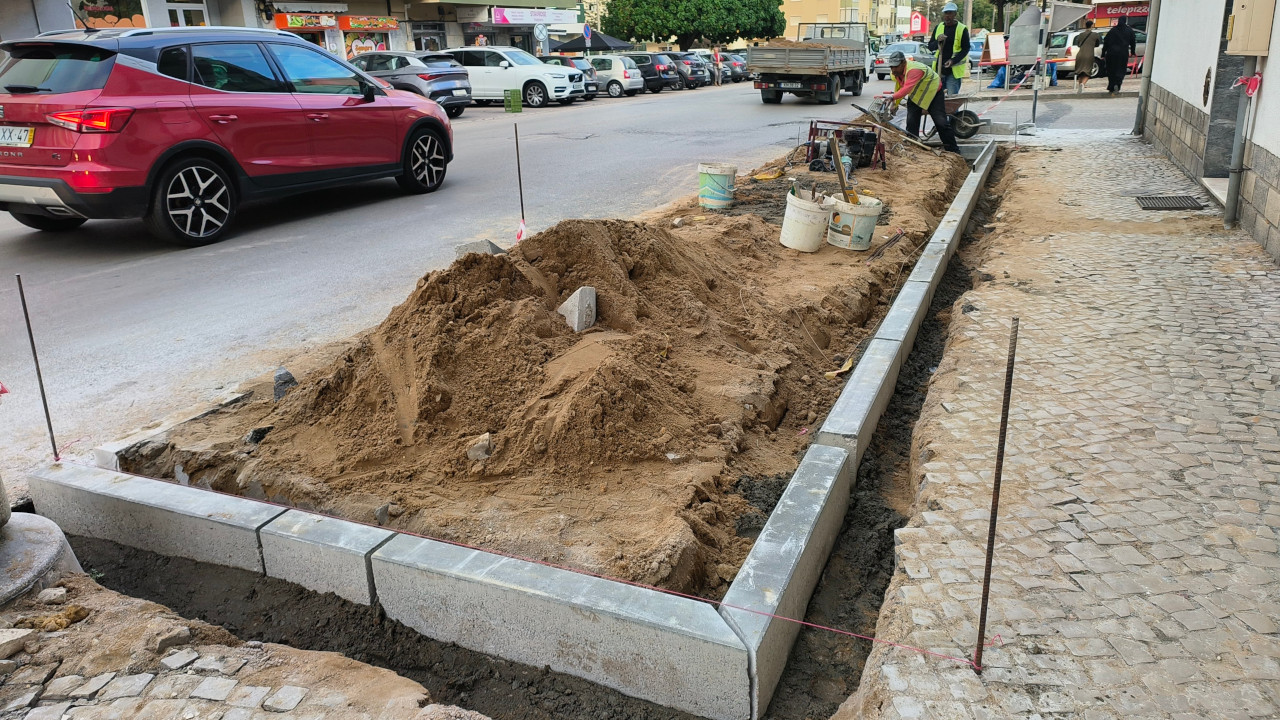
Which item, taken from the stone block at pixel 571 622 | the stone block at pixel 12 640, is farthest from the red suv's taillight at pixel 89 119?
the stone block at pixel 571 622

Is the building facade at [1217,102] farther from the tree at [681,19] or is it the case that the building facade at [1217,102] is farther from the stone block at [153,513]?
the tree at [681,19]

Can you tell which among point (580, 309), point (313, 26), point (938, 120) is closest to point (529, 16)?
point (313, 26)

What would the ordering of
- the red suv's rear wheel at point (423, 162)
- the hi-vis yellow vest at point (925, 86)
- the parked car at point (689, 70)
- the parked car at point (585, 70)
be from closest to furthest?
1. the red suv's rear wheel at point (423, 162)
2. the hi-vis yellow vest at point (925, 86)
3. the parked car at point (585, 70)
4. the parked car at point (689, 70)

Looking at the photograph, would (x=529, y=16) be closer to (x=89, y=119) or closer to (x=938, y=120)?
(x=938, y=120)

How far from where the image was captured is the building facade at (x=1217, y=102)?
23.3 ft

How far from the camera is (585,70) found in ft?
98.3

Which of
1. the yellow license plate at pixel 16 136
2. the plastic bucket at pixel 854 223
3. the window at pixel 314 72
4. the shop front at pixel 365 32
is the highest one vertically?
the shop front at pixel 365 32

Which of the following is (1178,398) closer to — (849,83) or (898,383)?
(898,383)

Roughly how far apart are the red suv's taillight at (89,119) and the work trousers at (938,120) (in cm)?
1012

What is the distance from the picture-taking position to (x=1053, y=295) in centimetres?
612

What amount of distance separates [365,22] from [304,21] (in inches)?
121

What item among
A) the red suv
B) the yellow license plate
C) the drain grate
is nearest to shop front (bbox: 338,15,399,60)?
the red suv

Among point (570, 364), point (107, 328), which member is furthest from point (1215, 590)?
point (107, 328)

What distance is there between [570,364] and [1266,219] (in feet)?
20.4
